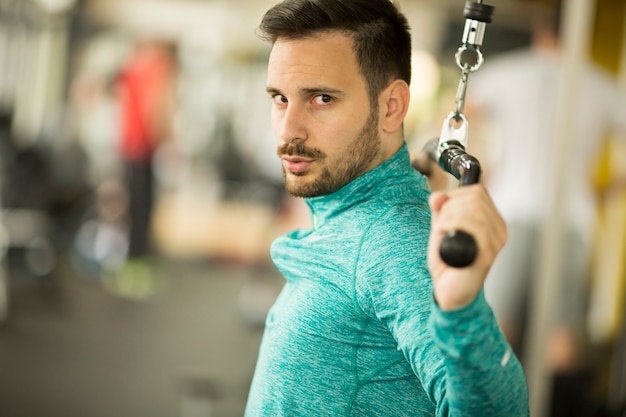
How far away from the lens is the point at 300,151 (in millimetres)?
1057

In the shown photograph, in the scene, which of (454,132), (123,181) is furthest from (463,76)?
(123,181)

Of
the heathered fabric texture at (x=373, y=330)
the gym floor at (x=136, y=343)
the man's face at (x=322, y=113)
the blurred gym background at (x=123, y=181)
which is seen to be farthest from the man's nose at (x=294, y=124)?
the blurred gym background at (x=123, y=181)

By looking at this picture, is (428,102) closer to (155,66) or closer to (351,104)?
(155,66)

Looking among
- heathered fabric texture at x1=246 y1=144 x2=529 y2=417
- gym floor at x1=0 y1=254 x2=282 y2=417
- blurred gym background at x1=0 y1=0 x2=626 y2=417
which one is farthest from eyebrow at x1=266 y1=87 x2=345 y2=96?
blurred gym background at x1=0 y1=0 x2=626 y2=417

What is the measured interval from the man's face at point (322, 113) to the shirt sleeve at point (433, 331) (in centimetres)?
11

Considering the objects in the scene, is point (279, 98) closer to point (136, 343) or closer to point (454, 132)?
point (454, 132)

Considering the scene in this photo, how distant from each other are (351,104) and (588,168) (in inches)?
107

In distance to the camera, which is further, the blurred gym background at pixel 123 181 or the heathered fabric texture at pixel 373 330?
the blurred gym background at pixel 123 181

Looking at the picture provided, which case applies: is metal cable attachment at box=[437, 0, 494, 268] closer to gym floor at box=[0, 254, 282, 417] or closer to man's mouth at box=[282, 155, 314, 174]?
man's mouth at box=[282, 155, 314, 174]

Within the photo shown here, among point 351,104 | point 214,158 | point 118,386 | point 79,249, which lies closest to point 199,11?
point 214,158

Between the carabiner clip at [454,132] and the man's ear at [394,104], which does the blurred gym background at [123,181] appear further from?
the carabiner clip at [454,132]

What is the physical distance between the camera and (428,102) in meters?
4.35

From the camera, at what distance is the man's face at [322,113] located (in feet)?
3.40

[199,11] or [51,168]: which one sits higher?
[199,11]
